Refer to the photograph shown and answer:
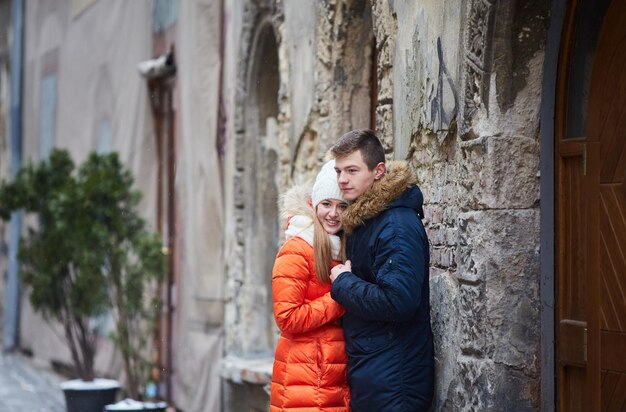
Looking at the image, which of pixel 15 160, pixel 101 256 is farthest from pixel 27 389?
pixel 15 160

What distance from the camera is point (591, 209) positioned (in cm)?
483

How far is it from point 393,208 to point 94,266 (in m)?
6.30

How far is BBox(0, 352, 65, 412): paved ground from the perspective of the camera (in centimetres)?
1157

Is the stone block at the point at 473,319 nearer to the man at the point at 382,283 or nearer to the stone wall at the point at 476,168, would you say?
the stone wall at the point at 476,168

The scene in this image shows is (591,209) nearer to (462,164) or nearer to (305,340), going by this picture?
(462,164)

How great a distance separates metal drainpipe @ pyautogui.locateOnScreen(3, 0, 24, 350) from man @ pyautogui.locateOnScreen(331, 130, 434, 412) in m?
13.8

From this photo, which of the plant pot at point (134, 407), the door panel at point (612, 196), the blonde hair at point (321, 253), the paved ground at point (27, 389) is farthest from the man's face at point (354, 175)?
the paved ground at point (27, 389)

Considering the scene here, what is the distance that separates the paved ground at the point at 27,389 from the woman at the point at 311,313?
6791 millimetres

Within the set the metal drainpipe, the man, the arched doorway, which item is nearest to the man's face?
the man

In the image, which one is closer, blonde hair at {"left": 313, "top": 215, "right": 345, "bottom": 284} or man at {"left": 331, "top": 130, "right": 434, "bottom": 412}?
man at {"left": 331, "top": 130, "right": 434, "bottom": 412}

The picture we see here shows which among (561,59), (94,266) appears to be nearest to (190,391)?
(94,266)

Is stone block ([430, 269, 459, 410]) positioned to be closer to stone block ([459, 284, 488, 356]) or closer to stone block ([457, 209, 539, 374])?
stone block ([459, 284, 488, 356])

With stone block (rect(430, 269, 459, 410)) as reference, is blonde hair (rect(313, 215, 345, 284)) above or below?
above

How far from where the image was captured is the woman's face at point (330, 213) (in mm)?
4984
